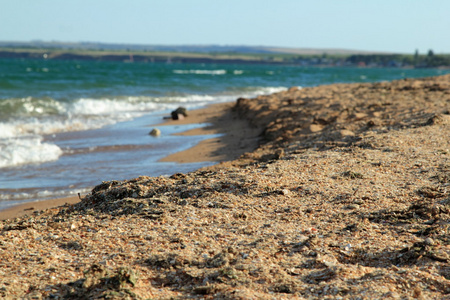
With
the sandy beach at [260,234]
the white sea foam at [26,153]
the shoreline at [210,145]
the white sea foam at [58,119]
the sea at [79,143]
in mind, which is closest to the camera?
the sandy beach at [260,234]

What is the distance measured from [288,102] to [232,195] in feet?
33.7

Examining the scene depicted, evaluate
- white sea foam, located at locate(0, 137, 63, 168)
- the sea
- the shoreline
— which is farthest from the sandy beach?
white sea foam, located at locate(0, 137, 63, 168)

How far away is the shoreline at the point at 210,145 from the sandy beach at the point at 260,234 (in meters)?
0.13

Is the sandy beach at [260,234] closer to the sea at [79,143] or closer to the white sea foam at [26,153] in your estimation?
the sea at [79,143]

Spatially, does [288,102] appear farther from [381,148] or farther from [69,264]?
[69,264]

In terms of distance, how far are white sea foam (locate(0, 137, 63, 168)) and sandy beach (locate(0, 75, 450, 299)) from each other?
10.8ft

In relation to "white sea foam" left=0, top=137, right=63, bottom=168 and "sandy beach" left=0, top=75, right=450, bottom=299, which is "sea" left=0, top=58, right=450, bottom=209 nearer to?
"white sea foam" left=0, top=137, right=63, bottom=168

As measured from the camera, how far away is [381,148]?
7105mm

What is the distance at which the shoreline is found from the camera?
6738 millimetres

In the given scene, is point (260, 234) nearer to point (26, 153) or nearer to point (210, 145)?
point (210, 145)

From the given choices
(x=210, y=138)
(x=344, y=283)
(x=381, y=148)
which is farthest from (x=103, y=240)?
(x=210, y=138)

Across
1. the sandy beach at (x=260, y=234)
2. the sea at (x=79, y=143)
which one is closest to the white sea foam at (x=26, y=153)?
the sea at (x=79, y=143)

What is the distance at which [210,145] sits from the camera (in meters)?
11.2

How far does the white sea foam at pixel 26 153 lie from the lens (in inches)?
382
